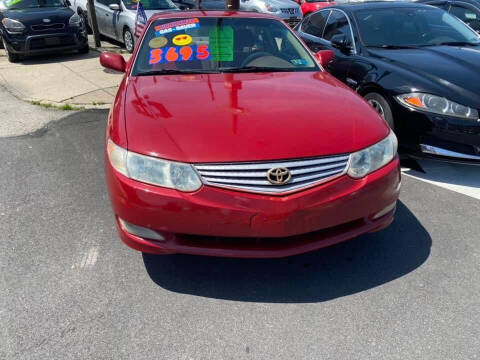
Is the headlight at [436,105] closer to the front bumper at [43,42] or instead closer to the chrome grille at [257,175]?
the chrome grille at [257,175]

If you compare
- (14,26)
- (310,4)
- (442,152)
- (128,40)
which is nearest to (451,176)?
(442,152)

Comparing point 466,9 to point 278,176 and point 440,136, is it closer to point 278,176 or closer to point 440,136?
point 440,136

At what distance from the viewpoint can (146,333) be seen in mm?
2281

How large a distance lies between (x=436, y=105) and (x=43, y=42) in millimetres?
7922

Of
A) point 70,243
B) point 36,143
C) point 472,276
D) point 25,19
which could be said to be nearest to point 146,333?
point 70,243

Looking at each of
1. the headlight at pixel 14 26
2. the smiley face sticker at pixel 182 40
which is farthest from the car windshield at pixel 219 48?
the headlight at pixel 14 26

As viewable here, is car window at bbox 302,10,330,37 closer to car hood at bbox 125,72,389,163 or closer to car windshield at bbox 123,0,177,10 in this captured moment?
car hood at bbox 125,72,389,163

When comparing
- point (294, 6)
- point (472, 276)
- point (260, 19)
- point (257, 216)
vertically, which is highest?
point (260, 19)

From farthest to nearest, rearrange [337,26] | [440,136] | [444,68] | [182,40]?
[337,26], [444,68], [440,136], [182,40]

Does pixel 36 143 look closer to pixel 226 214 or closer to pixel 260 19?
pixel 260 19

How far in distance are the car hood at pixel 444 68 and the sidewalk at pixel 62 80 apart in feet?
13.4

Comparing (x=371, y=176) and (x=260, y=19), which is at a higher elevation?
(x=260, y=19)

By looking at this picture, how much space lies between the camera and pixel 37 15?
8852mm

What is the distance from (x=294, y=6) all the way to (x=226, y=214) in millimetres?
13187
